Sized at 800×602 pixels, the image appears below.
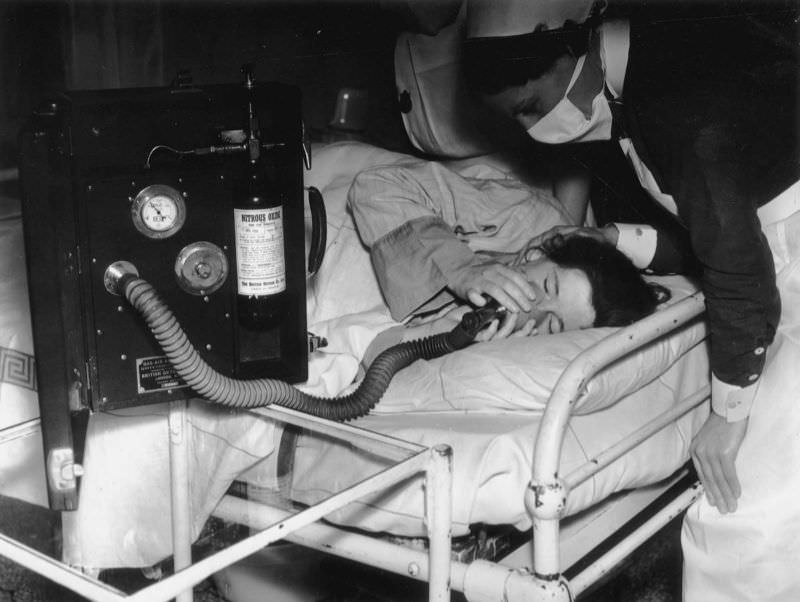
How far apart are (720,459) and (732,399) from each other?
0.34ft

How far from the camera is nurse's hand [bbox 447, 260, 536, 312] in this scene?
5.50ft

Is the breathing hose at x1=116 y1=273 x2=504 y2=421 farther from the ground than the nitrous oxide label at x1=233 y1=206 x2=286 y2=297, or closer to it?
closer to it

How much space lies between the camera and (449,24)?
2.40 meters

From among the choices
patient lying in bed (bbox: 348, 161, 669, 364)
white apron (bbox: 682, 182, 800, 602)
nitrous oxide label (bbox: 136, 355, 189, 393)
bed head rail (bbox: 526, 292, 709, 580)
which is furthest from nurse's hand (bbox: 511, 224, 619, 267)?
nitrous oxide label (bbox: 136, 355, 189, 393)

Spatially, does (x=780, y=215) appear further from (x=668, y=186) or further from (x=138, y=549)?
(x=138, y=549)

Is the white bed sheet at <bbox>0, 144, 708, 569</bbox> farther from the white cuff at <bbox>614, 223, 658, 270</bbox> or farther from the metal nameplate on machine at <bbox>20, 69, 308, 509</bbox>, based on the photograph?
the white cuff at <bbox>614, 223, 658, 270</bbox>

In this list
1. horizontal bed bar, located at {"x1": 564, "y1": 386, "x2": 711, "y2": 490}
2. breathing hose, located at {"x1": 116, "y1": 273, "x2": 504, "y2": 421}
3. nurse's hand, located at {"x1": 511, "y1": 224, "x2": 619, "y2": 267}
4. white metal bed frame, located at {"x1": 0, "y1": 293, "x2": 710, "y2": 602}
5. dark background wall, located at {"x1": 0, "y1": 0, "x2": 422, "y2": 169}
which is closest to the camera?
white metal bed frame, located at {"x1": 0, "y1": 293, "x2": 710, "y2": 602}

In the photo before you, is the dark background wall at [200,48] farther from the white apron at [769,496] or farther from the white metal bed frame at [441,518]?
the white metal bed frame at [441,518]

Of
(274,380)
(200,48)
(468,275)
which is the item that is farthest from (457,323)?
(200,48)

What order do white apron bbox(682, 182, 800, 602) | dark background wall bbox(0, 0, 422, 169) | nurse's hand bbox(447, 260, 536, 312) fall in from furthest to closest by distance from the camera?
1. dark background wall bbox(0, 0, 422, 169)
2. nurse's hand bbox(447, 260, 536, 312)
3. white apron bbox(682, 182, 800, 602)

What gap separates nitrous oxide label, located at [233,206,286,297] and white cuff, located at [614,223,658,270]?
0.96m

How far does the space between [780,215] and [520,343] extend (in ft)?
1.64

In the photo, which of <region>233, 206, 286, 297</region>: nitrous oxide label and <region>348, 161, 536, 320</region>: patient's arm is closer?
<region>233, 206, 286, 297</region>: nitrous oxide label

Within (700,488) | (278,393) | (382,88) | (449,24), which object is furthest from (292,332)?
(382,88)
